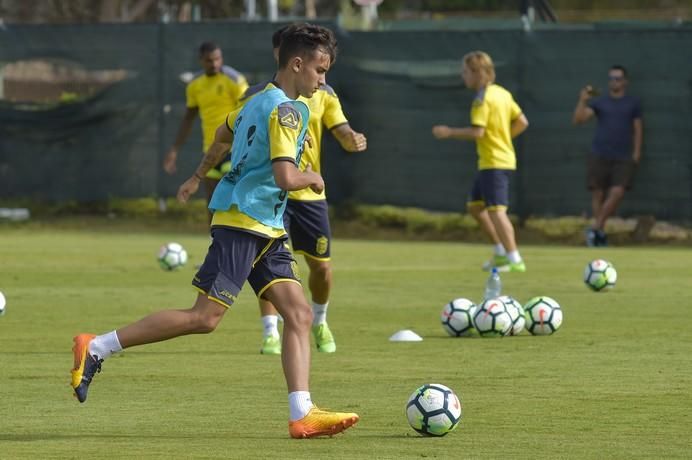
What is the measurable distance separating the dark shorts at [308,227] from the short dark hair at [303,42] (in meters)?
3.34

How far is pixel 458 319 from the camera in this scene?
41.3ft

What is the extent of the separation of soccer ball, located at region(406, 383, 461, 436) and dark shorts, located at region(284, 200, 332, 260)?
358 centimetres

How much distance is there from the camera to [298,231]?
37.8 ft

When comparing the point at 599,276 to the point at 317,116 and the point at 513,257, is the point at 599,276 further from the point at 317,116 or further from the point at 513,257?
the point at 317,116

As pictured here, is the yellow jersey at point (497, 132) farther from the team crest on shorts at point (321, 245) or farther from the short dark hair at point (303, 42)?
the short dark hair at point (303, 42)

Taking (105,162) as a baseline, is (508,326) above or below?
above

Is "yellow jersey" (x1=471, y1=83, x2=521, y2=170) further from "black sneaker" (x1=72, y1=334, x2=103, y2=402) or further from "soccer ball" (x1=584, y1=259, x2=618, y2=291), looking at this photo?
"black sneaker" (x1=72, y1=334, x2=103, y2=402)

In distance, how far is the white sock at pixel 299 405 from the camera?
7.96m

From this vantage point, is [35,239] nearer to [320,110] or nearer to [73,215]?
[73,215]

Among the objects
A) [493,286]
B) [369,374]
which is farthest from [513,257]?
[369,374]

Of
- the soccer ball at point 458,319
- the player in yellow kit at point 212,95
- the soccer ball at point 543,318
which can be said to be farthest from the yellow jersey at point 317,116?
the player in yellow kit at point 212,95

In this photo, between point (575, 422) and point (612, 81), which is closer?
point (575, 422)

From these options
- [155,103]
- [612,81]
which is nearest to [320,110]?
[612,81]

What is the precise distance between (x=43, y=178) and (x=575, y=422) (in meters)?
18.7
